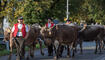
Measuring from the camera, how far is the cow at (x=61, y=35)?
13688 millimetres

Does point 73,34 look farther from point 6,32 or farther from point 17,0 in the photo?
point 17,0

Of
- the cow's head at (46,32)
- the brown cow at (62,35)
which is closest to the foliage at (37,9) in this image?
the brown cow at (62,35)

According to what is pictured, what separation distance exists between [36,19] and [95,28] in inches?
437

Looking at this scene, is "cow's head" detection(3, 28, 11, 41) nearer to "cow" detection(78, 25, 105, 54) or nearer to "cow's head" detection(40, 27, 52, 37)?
"cow's head" detection(40, 27, 52, 37)

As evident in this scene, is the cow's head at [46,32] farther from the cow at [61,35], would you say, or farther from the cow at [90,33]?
the cow at [90,33]

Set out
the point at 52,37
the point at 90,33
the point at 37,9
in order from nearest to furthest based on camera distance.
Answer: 1. the point at 52,37
2. the point at 90,33
3. the point at 37,9

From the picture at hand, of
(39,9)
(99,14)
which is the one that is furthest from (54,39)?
(99,14)

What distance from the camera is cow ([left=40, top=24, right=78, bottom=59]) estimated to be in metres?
13.7

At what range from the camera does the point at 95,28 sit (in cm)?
1866

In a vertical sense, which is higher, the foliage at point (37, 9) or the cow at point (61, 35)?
the foliage at point (37, 9)

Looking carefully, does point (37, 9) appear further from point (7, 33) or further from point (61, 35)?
point (61, 35)

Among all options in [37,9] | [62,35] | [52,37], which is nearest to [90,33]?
[62,35]

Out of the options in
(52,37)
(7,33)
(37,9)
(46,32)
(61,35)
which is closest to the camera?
(46,32)

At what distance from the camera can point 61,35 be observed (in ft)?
47.1
